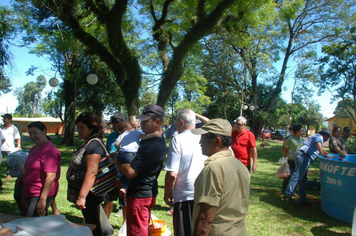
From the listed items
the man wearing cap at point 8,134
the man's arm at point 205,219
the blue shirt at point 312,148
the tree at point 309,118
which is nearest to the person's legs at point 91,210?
the man's arm at point 205,219

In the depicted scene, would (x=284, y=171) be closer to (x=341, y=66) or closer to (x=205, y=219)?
(x=205, y=219)

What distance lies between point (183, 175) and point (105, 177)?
0.83 meters

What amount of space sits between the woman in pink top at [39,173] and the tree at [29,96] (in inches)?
4274

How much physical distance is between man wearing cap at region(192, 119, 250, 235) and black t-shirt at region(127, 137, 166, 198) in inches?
29.8

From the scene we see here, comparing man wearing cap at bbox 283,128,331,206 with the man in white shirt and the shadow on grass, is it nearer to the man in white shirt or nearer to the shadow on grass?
the shadow on grass

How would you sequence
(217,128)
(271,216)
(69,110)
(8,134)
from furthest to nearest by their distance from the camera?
(69,110) < (8,134) < (271,216) < (217,128)

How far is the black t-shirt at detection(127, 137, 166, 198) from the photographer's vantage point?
2.53 meters

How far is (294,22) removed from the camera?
27.9 metres

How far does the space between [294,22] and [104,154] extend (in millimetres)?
29988

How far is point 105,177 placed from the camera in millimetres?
2816

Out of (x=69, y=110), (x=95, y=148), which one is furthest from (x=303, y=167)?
(x=69, y=110)

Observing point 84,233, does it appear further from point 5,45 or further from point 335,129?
point 5,45

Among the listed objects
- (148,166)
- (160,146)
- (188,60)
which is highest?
(188,60)

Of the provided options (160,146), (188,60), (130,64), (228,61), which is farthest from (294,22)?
(160,146)
